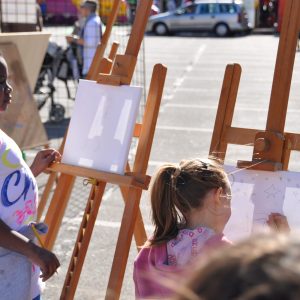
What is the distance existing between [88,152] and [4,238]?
846 mm

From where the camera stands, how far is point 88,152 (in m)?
3.00

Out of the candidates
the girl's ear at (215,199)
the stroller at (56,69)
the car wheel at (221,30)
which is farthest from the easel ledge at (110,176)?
the car wheel at (221,30)

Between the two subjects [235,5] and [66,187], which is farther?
[235,5]

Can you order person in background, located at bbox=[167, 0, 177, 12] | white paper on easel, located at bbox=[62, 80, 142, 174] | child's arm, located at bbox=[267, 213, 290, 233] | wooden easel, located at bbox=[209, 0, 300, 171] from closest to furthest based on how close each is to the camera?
child's arm, located at bbox=[267, 213, 290, 233]
wooden easel, located at bbox=[209, 0, 300, 171]
white paper on easel, located at bbox=[62, 80, 142, 174]
person in background, located at bbox=[167, 0, 177, 12]

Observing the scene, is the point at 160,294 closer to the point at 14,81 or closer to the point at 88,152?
the point at 88,152

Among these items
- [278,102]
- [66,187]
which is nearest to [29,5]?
[66,187]

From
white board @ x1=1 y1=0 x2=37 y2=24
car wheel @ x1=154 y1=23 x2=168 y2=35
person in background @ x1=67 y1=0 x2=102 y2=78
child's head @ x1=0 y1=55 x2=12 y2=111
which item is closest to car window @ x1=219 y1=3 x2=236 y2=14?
car wheel @ x1=154 y1=23 x2=168 y2=35

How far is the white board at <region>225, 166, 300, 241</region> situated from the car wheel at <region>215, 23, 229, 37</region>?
24418 millimetres

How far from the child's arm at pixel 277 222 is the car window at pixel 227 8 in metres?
24.4

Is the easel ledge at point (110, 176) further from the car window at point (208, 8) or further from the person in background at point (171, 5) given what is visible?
the person in background at point (171, 5)

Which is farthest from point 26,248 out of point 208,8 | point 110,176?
point 208,8

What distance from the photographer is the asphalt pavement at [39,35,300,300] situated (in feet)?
14.3

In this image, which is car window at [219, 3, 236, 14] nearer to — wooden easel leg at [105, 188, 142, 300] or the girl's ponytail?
wooden easel leg at [105, 188, 142, 300]

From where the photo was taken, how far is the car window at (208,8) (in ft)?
87.6
